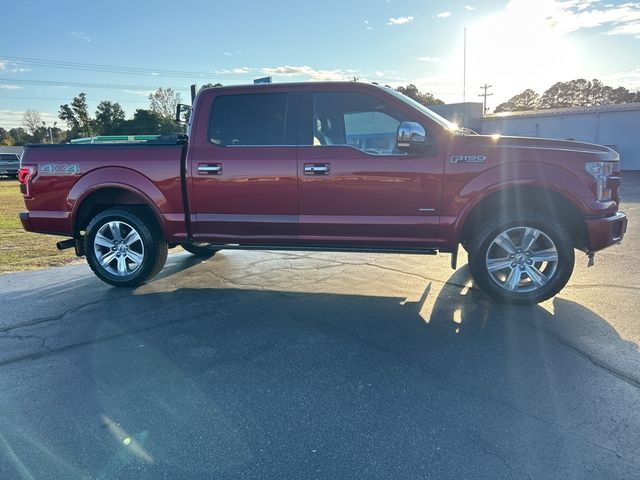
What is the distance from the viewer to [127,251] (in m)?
5.22

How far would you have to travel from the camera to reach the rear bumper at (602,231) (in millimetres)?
4242

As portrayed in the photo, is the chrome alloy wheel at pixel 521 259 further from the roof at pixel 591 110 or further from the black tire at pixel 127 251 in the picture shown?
the roof at pixel 591 110

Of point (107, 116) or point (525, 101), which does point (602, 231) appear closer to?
point (107, 116)

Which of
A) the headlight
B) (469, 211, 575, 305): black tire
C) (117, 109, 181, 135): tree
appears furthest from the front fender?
(117, 109, 181, 135): tree

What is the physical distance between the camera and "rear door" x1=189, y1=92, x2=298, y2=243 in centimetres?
466

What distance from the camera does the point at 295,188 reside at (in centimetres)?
463

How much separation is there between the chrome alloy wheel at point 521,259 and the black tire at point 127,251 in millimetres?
3618

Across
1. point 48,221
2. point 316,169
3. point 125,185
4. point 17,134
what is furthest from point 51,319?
point 17,134

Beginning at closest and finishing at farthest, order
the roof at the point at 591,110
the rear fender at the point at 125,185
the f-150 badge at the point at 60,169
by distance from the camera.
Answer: the rear fender at the point at 125,185 → the f-150 badge at the point at 60,169 → the roof at the point at 591,110

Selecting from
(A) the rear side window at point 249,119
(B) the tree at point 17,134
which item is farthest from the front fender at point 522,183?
(B) the tree at point 17,134

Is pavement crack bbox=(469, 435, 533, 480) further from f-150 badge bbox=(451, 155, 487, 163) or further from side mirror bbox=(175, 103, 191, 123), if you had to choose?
side mirror bbox=(175, 103, 191, 123)

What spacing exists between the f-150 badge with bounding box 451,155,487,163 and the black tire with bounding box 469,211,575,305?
60 centimetres

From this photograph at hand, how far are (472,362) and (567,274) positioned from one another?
161 centimetres

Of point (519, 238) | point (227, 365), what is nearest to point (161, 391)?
point (227, 365)
